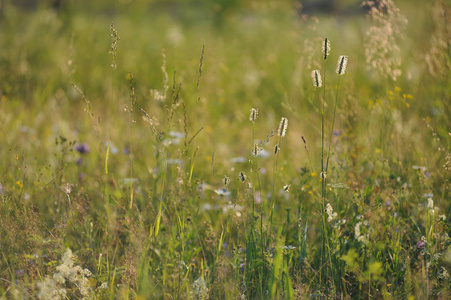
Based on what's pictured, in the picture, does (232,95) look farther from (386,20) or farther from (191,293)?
(191,293)

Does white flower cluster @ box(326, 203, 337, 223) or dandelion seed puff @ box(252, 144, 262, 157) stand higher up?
dandelion seed puff @ box(252, 144, 262, 157)

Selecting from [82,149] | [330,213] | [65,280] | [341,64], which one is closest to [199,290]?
[65,280]

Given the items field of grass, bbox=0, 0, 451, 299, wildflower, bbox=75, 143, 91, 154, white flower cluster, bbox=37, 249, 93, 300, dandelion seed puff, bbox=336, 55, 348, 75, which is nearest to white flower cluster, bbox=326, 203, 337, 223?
field of grass, bbox=0, 0, 451, 299

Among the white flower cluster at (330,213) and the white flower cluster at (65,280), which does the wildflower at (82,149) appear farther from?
the white flower cluster at (330,213)

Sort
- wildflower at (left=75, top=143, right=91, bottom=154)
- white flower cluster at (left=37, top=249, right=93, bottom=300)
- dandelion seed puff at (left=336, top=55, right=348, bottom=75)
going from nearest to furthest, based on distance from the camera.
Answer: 1. white flower cluster at (left=37, top=249, right=93, bottom=300)
2. dandelion seed puff at (left=336, top=55, right=348, bottom=75)
3. wildflower at (left=75, top=143, right=91, bottom=154)

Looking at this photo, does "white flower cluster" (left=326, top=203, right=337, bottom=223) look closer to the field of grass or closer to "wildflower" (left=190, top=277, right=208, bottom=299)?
the field of grass

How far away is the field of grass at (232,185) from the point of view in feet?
5.96

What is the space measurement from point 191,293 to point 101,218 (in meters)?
0.60

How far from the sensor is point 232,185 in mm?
2695

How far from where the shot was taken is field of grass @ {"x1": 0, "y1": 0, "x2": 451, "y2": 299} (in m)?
1.82

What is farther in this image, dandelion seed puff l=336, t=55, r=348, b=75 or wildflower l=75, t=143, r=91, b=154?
wildflower l=75, t=143, r=91, b=154

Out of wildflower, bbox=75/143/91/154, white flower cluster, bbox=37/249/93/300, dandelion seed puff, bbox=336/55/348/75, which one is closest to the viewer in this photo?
white flower cluster, bbox=37/249/93/300

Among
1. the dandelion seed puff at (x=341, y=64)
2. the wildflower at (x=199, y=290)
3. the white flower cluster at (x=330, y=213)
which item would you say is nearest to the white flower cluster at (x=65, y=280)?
the wildflower at (x=199, y=290)

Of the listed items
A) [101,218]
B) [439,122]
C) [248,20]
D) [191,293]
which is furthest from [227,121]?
[248,20]
